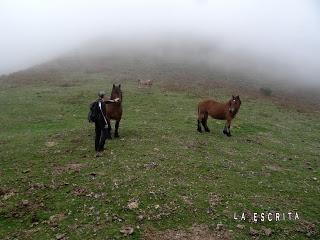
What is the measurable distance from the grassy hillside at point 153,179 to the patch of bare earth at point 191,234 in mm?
29

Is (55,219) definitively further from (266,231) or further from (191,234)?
(266,231)

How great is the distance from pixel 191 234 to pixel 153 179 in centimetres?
375

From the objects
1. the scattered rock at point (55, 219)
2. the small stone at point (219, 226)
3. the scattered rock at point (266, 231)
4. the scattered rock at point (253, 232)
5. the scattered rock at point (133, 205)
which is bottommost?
the scattered rock at point (266, 231)

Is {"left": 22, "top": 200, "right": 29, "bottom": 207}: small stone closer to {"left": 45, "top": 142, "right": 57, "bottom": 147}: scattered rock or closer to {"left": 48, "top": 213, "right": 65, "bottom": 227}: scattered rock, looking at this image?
{"left": 48, "top": 213, "right": 65, "bottom": 227}: scattered rock

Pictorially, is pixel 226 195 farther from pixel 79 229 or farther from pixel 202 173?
pixel 79 229

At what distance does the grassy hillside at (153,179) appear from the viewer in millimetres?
11797

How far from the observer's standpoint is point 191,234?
37.1ft

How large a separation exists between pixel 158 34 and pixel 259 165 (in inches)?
3674

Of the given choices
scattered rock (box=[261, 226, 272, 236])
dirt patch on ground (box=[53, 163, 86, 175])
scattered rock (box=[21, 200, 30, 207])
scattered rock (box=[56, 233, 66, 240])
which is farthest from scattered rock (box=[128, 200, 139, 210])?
scattered rock (box=[261, 226, 272, 236])

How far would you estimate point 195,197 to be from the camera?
13.5 metres

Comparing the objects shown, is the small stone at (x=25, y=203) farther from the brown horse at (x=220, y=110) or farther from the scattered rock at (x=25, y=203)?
the brown horse at (x=220, y=110)

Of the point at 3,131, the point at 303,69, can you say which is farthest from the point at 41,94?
the point at 303,69

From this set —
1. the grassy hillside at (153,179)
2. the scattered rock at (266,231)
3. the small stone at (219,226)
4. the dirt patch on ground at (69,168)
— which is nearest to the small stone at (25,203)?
the grassy hillside at (153,179)

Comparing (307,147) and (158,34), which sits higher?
(158,34)
